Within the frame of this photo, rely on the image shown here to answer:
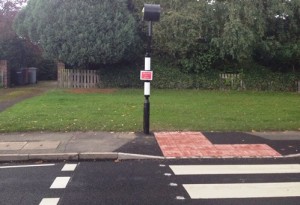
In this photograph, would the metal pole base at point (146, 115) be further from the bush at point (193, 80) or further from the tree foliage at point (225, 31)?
the bush at point (193, 80)

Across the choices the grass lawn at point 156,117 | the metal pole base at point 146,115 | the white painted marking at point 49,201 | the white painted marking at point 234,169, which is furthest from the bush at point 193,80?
the white painted marking at point 49,201

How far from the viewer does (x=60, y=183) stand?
688 centimetres

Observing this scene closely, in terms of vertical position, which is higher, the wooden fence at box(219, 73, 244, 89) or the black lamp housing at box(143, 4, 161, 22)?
the black lamp housing at box(143, 4, 161, 22)

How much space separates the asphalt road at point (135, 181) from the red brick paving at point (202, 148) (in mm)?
377

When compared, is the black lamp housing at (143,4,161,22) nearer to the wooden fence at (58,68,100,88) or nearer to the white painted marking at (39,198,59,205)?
the white painted marking at (39,198,59,205)

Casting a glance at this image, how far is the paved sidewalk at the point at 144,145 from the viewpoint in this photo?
8766 mm

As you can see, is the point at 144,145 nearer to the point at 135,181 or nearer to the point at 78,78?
the point at 135,181

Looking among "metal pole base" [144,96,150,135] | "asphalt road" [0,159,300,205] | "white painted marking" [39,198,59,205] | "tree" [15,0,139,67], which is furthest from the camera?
"tree" [15,0,139,67]

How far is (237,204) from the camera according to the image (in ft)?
19.4

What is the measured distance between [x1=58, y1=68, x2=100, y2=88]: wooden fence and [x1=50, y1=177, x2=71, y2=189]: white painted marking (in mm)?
21944

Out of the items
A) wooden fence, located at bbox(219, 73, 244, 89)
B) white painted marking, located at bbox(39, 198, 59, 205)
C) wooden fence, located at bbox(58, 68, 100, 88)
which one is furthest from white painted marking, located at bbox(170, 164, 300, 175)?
wooden fence, located at bbox(58, 68, 100, 88)

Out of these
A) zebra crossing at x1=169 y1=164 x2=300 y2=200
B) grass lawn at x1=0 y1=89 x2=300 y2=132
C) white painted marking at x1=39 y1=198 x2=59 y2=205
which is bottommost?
white painted marking at x1=39 y1=198 x2=59 y2=205

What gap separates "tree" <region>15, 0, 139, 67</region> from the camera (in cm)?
2600

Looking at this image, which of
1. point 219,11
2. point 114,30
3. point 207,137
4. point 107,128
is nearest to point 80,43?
point 114,30
